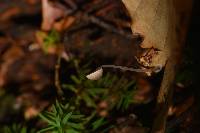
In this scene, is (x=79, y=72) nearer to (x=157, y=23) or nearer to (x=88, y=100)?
(x=88, y=100)

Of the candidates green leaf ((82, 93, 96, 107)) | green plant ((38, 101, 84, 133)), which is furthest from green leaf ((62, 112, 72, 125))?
green leaf ((82, 93, 96, 107))

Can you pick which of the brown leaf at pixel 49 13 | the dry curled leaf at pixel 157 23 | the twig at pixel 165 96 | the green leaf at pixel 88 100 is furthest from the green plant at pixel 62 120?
the brown leaf at pixel 49 13

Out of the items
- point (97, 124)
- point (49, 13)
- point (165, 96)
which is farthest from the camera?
point (49, 13)

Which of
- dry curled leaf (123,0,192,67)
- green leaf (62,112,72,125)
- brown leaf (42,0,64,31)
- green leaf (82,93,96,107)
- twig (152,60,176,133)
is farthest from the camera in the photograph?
brown leaf (42,0,64,31)

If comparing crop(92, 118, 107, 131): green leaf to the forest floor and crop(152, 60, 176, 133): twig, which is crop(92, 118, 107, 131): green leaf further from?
crop(152, 60, 176, 133): twig

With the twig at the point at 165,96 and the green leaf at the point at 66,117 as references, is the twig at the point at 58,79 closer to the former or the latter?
the green leaf at the point at 66,117

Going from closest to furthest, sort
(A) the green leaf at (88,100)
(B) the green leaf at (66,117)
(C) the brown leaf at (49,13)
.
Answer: (B) the green leaf at (66,117) < (A) the green leaf at (88,100) < (C) the brown leaf at (49,13)

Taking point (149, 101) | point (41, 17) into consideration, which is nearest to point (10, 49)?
point (41, 17)

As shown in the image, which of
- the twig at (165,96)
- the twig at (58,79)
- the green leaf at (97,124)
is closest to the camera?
the twig at (165,96)

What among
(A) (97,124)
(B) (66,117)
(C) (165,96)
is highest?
(C) (165,96)

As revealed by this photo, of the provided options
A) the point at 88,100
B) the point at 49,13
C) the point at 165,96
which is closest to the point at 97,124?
the point at 88,100

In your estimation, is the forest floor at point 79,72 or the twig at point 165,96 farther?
the forest floor at point 79,72
